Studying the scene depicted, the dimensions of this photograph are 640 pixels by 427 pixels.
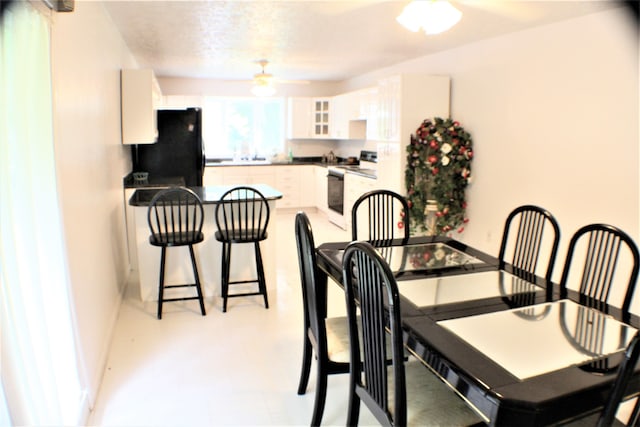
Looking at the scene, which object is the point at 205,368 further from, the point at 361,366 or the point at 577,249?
the point at 577,249

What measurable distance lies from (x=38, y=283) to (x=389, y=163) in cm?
421

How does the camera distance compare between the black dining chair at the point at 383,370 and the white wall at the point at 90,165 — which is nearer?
the black dining chair at the point at 383,370

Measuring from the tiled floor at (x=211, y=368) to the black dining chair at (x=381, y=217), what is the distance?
0.81m

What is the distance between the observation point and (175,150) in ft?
17.6

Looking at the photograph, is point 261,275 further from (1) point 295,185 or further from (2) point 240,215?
(1) point 295,185

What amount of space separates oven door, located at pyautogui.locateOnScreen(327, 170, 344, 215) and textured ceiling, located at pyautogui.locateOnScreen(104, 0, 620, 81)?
1.63 meters

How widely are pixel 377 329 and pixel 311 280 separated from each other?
0.57 meters

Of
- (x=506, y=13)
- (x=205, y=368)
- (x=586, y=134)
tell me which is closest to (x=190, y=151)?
(x=205, y=368)

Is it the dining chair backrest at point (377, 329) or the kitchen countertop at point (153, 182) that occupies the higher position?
the kitchen countertop at point (153, 182)

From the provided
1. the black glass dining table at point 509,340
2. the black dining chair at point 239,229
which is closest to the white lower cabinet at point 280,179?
the black dining chair at point 239,229

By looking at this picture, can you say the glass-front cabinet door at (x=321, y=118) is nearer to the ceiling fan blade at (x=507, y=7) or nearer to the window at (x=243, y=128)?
the window at (x=243, y=128)

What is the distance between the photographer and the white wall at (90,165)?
2.28 metres

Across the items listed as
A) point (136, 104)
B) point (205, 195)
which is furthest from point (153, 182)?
point (205, 195)

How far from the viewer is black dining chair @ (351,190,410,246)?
9.79 feet
